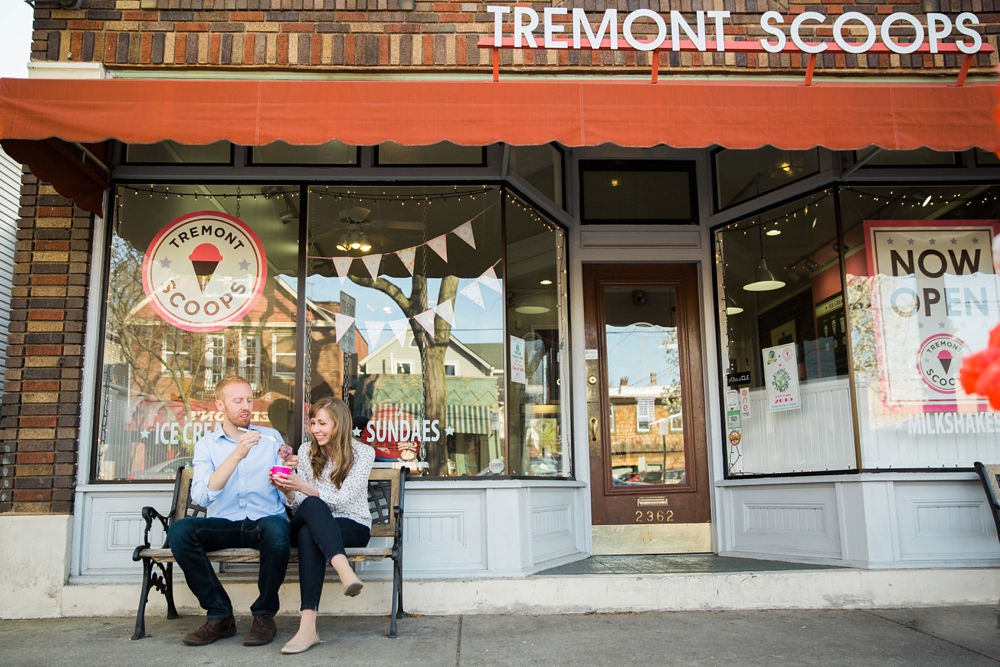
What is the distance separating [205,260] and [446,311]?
70.8 inches

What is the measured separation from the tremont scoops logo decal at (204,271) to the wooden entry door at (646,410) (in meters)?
2.81

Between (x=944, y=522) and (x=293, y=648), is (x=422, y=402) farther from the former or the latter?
(x=944, y=522)

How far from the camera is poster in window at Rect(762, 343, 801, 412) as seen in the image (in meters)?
6.26

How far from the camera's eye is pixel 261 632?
4.26 m

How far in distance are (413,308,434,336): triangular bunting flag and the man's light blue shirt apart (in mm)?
1716

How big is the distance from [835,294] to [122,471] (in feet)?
17.2

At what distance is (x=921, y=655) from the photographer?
4020mm

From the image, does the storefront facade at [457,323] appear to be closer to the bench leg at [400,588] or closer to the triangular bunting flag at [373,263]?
the triangular bunting flag at [373,263]

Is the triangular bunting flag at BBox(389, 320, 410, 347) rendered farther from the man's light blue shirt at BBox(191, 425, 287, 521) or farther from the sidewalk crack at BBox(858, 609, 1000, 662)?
the sidewalk crack at BBox(858, 609, 1000, 662)

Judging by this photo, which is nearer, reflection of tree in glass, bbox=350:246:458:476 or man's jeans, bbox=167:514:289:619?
man's jeans, bbox=167:514:289:619

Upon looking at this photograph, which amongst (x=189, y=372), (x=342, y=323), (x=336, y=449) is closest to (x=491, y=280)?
(x=342, y=323)

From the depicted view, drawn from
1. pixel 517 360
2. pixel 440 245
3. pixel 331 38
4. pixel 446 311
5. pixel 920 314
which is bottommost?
pixel 517 360

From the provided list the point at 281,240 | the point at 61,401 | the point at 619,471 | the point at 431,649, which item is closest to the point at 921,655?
the point at 431,649

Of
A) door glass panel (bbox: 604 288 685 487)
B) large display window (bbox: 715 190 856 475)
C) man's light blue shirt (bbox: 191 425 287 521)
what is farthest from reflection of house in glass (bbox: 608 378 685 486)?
man's light blue shirt (bbox: 191 425 287 521)
